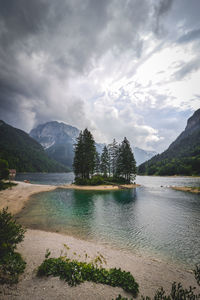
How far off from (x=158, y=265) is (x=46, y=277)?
743 centimetres

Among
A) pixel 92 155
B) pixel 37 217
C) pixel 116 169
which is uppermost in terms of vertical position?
pixel 92 155

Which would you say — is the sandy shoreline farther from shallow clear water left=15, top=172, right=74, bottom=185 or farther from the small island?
shallow clear water left=15, top=172, right=74, bottom=185

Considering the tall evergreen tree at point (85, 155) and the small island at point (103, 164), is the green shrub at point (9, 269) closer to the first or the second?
the small island at point (103, 164)

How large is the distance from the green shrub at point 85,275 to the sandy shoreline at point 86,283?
0.26 metres

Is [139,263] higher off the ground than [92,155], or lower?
lower

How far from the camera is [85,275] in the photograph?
6.65 m

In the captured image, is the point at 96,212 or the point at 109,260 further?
the point at 96,212

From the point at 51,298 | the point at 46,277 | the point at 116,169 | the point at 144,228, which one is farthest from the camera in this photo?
the point at 116,169

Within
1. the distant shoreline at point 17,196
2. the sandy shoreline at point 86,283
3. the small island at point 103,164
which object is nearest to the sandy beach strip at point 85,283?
the sandy shoreline at point 86,283

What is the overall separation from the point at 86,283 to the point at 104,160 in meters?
57.8

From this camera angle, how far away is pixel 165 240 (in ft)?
41.4

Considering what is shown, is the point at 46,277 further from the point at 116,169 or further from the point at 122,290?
the point at 116,169

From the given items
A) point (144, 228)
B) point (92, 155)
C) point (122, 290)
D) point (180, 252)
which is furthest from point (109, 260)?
point (92, 155)

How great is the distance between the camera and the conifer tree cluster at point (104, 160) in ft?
176
